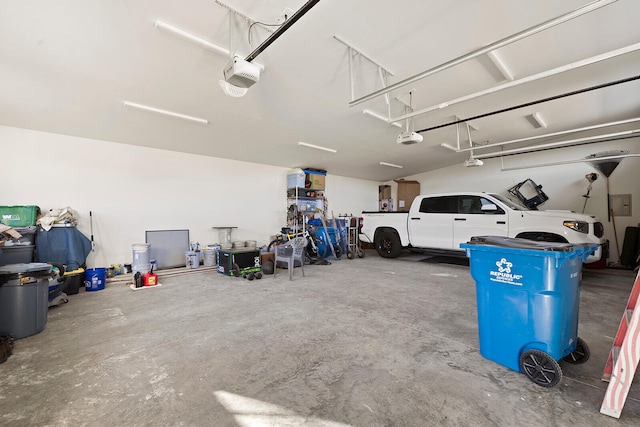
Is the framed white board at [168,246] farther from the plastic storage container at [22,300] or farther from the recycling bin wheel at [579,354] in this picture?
the recycling bin wheel at [579,354]

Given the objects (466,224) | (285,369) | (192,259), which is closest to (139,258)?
(192,259)

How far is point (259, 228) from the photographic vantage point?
24.4 ft

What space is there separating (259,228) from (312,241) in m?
1.73

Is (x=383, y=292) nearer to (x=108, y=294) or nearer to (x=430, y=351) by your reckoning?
(x=430, y=351)

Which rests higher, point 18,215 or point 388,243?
point 18,215

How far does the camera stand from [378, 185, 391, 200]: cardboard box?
35.1ft

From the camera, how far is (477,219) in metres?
5.64

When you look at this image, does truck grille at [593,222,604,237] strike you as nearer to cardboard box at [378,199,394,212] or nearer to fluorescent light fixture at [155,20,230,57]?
cardboard box at [378,199,394,212]

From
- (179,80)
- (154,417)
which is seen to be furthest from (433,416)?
(179,80)

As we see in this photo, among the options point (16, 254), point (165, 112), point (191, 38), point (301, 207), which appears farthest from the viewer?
point (301, 207)

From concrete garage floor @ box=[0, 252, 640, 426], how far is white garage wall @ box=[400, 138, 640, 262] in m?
4.51

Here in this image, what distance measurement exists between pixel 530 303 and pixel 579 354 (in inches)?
31.3

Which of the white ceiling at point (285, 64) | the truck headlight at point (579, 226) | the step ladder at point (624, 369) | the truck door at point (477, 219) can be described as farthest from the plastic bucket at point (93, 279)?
the truck headlight at point (579, 226)

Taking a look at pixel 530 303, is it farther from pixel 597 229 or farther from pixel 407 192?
pixel 407 192
